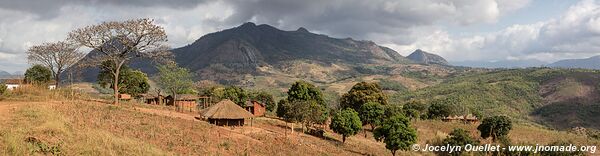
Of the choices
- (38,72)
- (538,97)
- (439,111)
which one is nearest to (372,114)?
(439,111)

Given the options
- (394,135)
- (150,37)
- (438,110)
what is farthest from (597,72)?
(150,37)

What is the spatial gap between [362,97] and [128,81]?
36.4 meters

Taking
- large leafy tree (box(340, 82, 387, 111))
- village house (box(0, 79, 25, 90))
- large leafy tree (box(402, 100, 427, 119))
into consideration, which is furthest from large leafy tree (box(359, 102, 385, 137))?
village house (box(0, 79, 25, 90))

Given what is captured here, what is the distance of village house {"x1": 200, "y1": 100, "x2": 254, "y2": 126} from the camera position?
144 feet

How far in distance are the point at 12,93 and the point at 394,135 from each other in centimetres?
3066

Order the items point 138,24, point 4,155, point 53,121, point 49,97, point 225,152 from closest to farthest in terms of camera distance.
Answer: point 4,155 → point 53,121 → point 225,152 → point 49,97 → point 138,24

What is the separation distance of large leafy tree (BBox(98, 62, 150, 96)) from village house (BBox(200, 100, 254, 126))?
15.0 metres

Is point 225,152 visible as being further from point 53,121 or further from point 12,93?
point 12,93

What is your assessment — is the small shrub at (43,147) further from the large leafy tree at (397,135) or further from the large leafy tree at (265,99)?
the large leafy tree at (265,99)

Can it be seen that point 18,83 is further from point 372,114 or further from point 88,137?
point 372,114

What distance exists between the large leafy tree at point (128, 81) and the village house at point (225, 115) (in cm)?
1501

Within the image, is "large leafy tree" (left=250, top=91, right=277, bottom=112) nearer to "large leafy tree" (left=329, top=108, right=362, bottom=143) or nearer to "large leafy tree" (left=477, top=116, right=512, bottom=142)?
"large leafy tree" (left=329, top=108, right=362, bottom=143)

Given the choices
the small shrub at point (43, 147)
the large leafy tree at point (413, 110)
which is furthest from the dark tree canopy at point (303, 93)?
the small shrub at point (43, 147)

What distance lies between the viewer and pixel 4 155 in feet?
33.8
